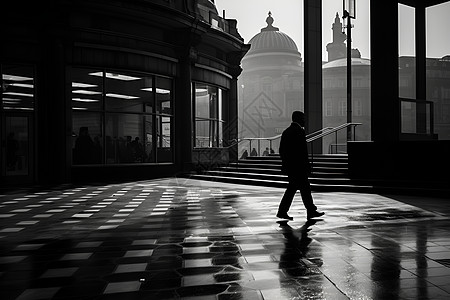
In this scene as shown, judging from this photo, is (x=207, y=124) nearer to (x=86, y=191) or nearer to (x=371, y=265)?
(x=86, y=191)

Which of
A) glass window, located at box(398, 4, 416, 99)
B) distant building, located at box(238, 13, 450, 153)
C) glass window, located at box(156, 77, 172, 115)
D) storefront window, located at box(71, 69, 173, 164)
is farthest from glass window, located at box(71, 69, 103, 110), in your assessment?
distant building, located at box(238, 13, 450, 153)

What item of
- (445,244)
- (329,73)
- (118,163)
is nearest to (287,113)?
(329,73)

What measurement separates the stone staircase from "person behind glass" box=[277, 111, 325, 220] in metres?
5.16

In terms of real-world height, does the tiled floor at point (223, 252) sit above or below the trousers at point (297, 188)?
below

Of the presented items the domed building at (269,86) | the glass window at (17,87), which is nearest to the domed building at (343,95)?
the domed building at (269,86)

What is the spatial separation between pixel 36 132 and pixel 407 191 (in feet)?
40.4

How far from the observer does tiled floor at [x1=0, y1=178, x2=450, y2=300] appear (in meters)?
3.89

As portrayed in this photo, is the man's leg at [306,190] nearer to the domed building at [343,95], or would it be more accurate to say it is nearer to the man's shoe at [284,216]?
the man's shoe at [284,216]

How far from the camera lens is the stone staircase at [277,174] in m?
13.1

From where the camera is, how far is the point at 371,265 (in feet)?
15.2

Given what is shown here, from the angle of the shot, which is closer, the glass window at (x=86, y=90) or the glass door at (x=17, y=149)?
the glass door at (x=17, y=149)

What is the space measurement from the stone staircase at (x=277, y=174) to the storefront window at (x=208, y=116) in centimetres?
252

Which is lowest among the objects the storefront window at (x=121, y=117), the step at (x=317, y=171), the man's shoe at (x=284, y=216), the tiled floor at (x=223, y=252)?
the tiled floor at (x=223, y=252)

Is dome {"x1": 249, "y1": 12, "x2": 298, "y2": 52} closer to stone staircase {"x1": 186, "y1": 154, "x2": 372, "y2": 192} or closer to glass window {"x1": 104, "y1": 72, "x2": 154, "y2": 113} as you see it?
stone staircase {"x1": 186, "y1": 154, "x2": 372, "y2": 192}
